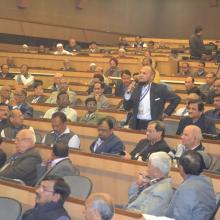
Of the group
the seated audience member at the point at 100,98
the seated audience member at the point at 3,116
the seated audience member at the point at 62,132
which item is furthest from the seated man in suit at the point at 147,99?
the seated audience member at the point at 100,98

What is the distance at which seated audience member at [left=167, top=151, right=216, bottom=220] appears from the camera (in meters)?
3.65

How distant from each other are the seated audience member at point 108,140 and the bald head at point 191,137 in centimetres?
101

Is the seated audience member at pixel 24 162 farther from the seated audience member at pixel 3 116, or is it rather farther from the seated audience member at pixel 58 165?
the seated audience member at pixel 3 116

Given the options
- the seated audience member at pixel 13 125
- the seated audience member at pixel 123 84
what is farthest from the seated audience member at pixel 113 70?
the seated audience member at pixel 13 125

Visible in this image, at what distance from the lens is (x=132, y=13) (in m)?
21.0

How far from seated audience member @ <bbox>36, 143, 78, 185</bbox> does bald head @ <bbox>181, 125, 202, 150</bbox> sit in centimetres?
102

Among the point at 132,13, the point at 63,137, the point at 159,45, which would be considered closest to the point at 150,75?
the point at 63,137

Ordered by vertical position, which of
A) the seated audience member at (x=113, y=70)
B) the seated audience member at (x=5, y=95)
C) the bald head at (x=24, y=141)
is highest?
the seated audience member at (x=113, y=70)

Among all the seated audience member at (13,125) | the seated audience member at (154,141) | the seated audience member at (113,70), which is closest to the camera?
the seated audience member at (154,141)

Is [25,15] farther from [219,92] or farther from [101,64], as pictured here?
[219,92]

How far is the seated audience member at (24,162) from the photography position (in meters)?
5.05

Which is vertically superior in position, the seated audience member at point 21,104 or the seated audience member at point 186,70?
the seated audience member at point 186,70

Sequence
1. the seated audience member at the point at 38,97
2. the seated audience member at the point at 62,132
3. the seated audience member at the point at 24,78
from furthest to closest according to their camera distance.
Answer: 1. the seated audience member at the point at 24,78
2. the seated audience member at the point at 38,97
3. the seated audience member at the point at 62,132

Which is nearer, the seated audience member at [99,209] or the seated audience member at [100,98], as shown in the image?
the seated audience member at [99,209]
